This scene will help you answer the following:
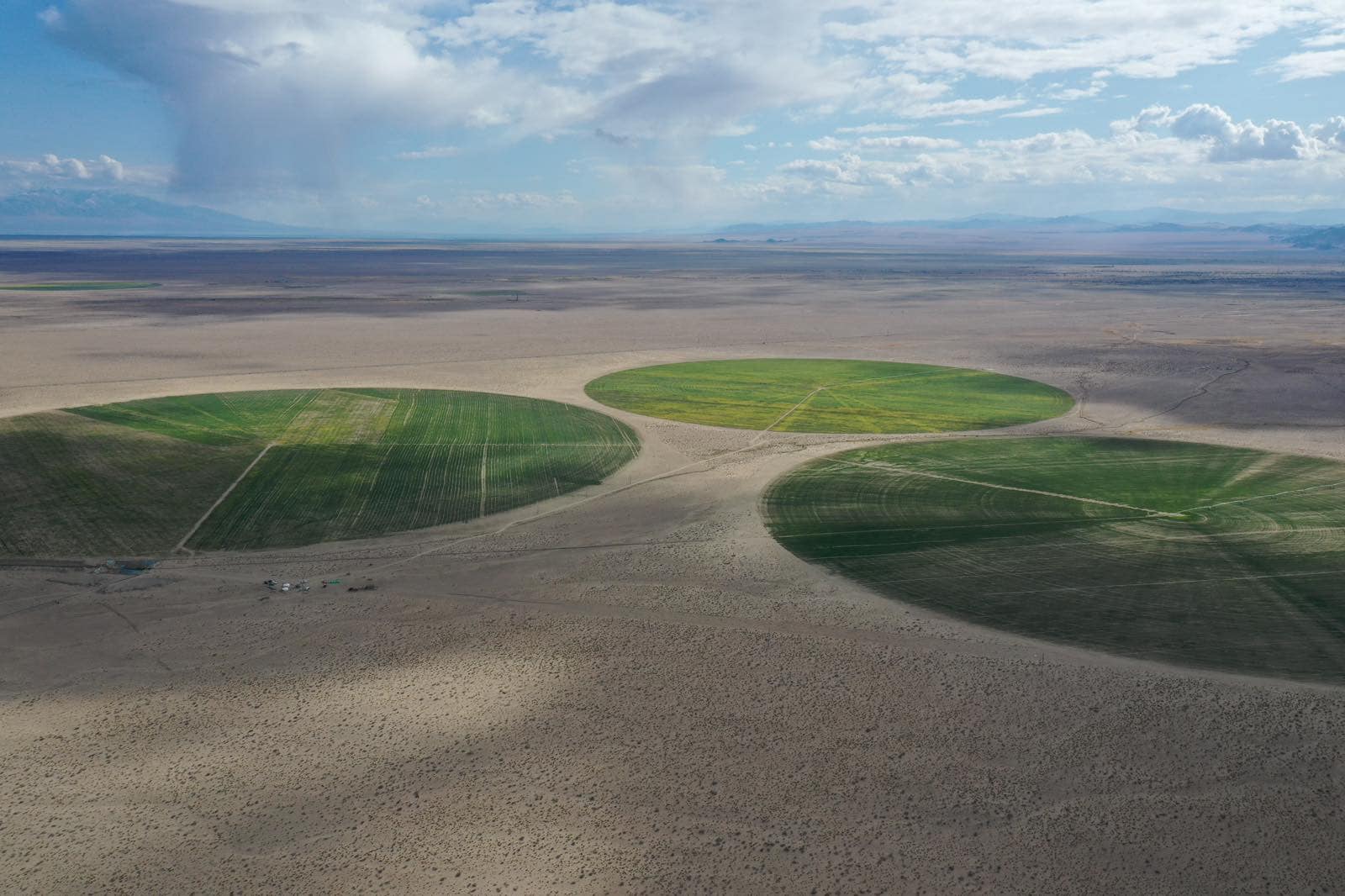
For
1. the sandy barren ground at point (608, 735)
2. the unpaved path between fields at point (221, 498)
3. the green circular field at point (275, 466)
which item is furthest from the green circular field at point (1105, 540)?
the unpaved path between fields at point (221, 498)

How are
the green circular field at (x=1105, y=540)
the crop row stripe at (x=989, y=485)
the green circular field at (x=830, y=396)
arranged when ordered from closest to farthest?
the green circular field at (x=1105, y=540), the crop row stripe at (x=989, y=485), the green circular field at (x=830, y=396)

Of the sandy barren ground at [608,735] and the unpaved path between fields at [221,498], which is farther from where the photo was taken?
the unpaved path between fields at [221,498]

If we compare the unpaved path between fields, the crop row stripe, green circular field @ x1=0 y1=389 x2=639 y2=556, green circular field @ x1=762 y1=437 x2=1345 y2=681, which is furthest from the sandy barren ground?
the crop row stripe

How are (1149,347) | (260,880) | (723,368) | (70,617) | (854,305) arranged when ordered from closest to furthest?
1. (260,880)
2. (70,617)
3. (723,368)
4. (1149,347)
5. (854,305)

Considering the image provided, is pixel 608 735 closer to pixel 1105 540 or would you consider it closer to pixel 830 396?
pixel 1105 540

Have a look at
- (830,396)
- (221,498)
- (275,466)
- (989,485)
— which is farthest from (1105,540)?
(275,466)

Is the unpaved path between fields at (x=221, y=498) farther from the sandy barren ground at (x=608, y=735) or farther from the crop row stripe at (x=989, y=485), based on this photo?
the crop row stripe at (x=989, y=485)

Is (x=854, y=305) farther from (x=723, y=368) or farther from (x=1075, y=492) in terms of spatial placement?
(x=1075, y=492)

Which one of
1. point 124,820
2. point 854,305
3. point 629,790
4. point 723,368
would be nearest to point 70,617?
point 124,820
